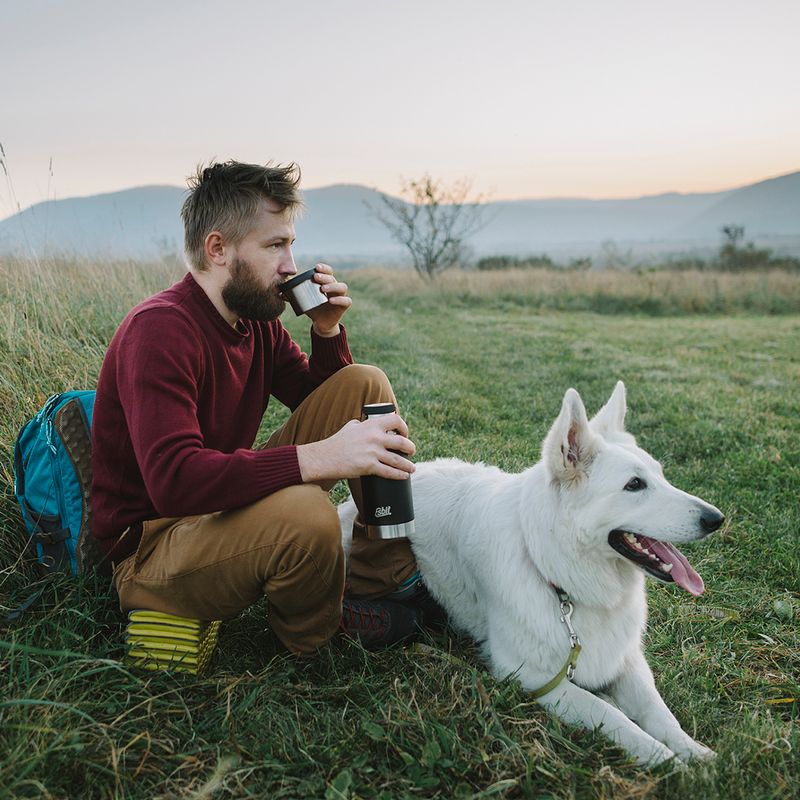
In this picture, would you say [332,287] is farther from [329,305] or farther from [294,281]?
[294,281]

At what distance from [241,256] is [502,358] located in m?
7.67

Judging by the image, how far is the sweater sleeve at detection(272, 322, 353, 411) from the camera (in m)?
3.18

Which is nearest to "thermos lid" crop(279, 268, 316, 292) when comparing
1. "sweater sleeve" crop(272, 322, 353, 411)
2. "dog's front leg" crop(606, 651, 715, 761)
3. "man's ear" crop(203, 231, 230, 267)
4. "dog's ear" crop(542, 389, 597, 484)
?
"man's ear" crop(203, 231, 230, 267)

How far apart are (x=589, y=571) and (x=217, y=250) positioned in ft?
6.27

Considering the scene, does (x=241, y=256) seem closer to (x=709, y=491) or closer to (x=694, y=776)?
(x=694, y=776)

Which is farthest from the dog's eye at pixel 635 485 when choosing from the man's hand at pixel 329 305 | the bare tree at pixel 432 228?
the bare tree at pixel 432 228

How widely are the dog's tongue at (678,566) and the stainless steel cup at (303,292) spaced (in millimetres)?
1629

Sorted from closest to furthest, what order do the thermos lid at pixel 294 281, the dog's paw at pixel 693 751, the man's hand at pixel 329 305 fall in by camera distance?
the dog's paw at pixel 693 751 < the thermos lid at pixel 294 281 < the man's hand at pixel 329 305

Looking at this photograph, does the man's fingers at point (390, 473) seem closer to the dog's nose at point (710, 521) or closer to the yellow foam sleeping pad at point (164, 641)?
the yellow foam sleeping pad at point (164, 641)

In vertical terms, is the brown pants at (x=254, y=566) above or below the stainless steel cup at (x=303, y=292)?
below

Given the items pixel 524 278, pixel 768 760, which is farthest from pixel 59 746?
pixel 524 278

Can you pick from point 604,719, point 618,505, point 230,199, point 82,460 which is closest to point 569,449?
point 618,505

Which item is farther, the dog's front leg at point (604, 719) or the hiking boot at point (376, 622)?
the hiking boot at point (376, 622)

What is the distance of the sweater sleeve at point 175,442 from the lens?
2.12 meters
